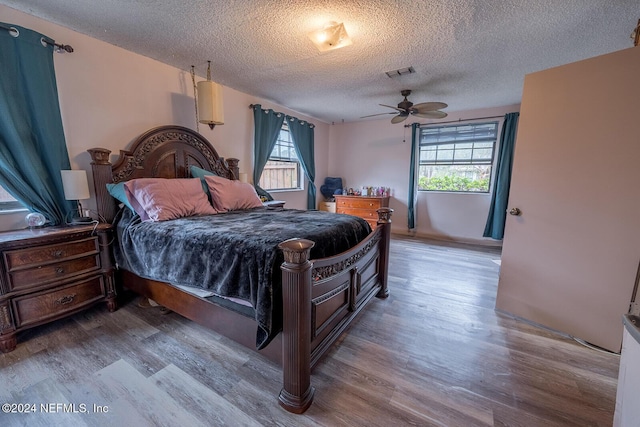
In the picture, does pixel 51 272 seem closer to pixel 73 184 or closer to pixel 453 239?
pixel 73 184

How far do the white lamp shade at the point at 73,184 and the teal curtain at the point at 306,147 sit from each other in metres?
3.00

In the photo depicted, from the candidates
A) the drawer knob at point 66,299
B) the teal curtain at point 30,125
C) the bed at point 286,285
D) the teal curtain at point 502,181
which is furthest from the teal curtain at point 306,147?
the drawer knob at point 66,299

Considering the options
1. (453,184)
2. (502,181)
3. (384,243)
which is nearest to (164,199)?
(384,243)

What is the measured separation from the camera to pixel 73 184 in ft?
6.56

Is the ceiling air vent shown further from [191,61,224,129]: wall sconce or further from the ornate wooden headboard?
the ornate wooden headboard

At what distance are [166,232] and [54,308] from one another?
1020 millimetres

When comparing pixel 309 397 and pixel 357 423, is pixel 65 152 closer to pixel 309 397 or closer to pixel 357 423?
pixel 309 397

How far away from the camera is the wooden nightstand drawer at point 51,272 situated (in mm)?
1655

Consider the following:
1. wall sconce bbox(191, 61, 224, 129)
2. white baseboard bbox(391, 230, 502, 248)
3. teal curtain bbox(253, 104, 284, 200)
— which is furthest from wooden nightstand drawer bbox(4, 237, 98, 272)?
white baseboard bbox(391, 230, 502, 248)

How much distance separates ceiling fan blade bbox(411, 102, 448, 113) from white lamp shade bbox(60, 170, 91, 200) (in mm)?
3469

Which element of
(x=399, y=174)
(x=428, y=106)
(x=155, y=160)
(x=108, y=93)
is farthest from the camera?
(x=399, y=174)

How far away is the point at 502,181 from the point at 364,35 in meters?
3.45

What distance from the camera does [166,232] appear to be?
1769 millimetres

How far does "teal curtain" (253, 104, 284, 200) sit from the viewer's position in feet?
12.3
